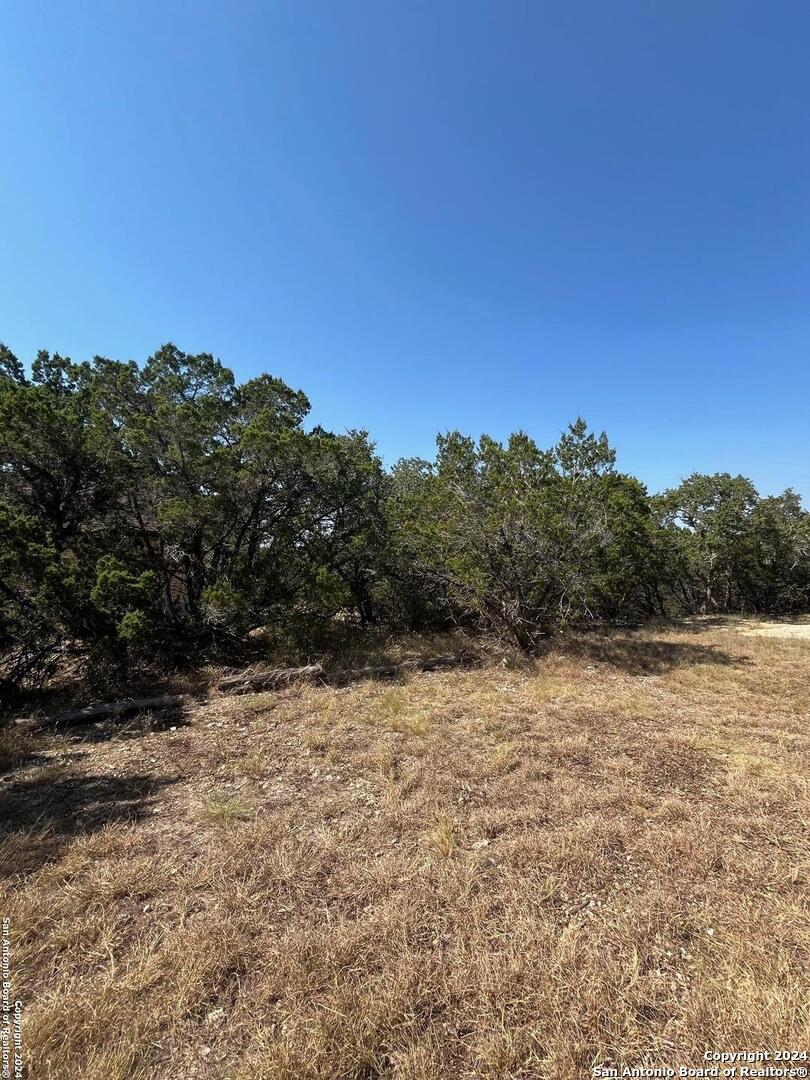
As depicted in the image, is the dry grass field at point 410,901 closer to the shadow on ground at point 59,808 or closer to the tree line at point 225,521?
the shadow on ground at point 59,808

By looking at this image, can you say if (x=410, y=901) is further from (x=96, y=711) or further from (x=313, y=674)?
(x=96, y=711)

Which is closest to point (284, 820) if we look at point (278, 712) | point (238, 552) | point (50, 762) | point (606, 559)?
point (278, 712)

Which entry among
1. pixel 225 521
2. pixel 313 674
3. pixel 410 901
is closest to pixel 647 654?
pixel 313 674

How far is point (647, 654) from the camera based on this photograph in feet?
33.9

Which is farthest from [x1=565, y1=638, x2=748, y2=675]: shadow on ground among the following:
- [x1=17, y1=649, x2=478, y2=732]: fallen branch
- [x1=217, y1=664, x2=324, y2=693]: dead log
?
[x1=217, y1=664, x2=324, y2=693]: dead log

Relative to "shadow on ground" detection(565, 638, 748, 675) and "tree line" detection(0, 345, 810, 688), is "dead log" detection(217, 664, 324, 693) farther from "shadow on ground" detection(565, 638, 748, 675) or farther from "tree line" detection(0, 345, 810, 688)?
"shadow on ground" detection(565, 638, 748, 675)

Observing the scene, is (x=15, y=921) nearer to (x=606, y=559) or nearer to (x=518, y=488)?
(x=518, y=488)

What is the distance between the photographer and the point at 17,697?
736 centimetres

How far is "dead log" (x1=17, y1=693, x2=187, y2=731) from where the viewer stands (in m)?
6.35

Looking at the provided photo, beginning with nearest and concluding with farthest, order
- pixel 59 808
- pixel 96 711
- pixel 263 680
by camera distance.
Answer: pixel 59 808
pixel 96 711
pixel 263 680

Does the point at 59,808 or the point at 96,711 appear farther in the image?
the point at 96,711

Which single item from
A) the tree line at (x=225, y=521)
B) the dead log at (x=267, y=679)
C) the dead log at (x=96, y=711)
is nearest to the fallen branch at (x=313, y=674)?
the dead log at (x=267, y=679)

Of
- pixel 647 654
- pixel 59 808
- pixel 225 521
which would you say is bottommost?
pixel 59 808

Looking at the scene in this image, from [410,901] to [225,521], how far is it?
8.99m
